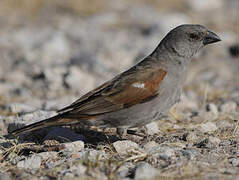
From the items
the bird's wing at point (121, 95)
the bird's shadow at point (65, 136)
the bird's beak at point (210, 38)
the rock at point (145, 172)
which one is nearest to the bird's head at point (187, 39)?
the bird's beak at point (210, 38)

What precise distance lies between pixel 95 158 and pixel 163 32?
7.32 metres

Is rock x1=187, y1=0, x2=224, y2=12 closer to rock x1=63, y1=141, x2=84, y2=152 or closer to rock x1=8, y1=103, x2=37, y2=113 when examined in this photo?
rock x1=8, y1=103, x2=37, y2=113

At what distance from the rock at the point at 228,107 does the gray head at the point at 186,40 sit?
134cm

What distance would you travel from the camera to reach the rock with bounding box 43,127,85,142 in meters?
5.51

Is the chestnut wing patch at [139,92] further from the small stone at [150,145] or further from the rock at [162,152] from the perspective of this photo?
the rock at [162,152]

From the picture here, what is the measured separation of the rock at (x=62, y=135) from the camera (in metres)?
5.51

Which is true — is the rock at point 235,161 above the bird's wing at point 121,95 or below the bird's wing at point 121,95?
below

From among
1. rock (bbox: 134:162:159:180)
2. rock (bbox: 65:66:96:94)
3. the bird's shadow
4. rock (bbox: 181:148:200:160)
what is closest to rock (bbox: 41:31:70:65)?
rock (bbox: 65:66:96:94)

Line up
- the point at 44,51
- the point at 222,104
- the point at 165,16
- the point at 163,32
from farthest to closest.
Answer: the point at 165,16 → the point at 163,32 → the point at 44,51 → the point at 222,104

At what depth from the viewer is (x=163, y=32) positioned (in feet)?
37.2

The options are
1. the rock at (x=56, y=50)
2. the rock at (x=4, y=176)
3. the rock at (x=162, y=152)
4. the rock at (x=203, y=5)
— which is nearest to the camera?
the rock at (x=4, y=176)

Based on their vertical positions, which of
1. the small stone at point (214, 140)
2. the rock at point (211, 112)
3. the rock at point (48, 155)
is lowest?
the small stone at point (214, 140)

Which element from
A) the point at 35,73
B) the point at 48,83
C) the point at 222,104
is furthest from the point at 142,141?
the point at 35,73

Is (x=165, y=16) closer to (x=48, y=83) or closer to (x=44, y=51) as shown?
(x=44, y=51)
